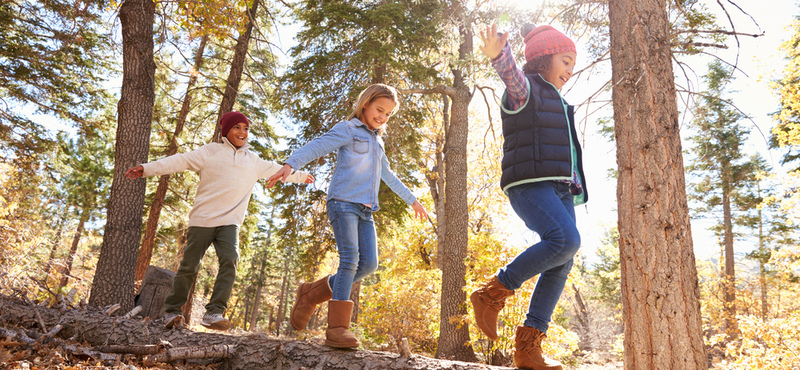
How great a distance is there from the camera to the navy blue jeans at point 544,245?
2410 millimetres

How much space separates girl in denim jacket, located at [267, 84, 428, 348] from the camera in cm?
279

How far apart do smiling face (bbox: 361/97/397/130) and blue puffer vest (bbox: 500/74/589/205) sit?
0.92 meters

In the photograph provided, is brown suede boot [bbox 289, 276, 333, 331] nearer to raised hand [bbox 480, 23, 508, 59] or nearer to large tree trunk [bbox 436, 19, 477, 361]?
raised hand [bbox 480, 23, 508, 59]

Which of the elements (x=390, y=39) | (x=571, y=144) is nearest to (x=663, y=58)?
(x=571, y=144)

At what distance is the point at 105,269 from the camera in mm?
4348

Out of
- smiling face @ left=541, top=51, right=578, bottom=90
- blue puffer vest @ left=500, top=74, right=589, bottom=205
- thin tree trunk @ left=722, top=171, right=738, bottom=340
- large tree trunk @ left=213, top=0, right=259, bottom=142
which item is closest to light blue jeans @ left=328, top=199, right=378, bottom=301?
blue puffer vest @ left=500, top=74, right=589, bottom=205

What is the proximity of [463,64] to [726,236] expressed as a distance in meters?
21.7

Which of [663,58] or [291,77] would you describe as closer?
[663,58]

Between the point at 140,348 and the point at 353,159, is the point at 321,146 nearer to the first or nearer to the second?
the point at 353,159

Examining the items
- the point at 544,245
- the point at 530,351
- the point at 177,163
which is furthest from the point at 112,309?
the point at 544,245

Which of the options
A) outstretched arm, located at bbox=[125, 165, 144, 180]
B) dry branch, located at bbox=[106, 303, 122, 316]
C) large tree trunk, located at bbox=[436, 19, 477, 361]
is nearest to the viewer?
outstretched arm, located at bbox=[125, 165, 144, 180]

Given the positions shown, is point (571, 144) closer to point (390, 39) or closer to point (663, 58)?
point (663, 58)

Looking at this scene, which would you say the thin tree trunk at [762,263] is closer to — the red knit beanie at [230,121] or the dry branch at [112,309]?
the red knit beanie at [230,121]

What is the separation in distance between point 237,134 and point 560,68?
3.02 metres
